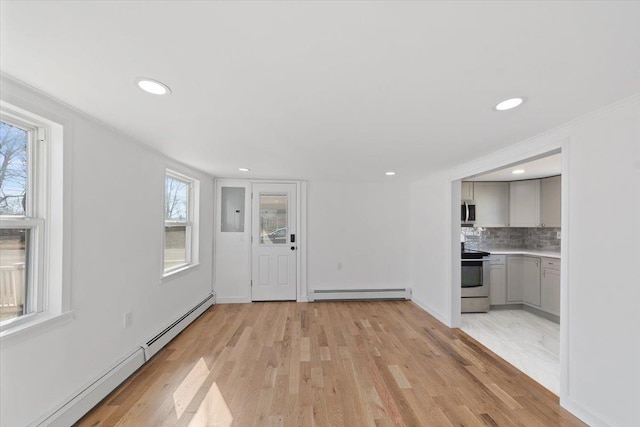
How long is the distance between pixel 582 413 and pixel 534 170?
315 centimetres

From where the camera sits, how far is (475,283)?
4250 mm

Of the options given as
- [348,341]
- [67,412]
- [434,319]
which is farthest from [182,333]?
[434,319]

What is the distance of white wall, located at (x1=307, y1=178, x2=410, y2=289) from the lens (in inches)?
193

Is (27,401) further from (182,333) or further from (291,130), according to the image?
(291,130)

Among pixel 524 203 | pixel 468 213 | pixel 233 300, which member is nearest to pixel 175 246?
pixel 233 300

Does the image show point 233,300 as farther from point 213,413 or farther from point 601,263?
point 601,263

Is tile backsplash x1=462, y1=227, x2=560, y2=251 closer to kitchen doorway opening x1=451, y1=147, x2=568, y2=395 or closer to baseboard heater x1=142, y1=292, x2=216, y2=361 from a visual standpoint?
kitchen doorway opening x1=451, y1=147, x2=568, y2=395

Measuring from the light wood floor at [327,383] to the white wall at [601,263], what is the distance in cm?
37

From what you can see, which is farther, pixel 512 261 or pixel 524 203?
pixel 524 203

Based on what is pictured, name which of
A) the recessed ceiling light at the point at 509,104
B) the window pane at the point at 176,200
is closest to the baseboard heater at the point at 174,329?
the window pane at the point at 176,200

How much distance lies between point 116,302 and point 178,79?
202 centimetres

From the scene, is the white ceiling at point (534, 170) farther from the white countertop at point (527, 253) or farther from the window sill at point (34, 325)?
the window sill at point (34, 325)

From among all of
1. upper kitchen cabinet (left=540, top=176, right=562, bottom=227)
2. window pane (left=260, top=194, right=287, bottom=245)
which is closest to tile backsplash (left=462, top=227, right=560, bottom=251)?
upper kitchen cabinet (left=540, top=176, right=562, bottom=227)

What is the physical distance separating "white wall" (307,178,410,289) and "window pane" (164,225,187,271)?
6.81ft
